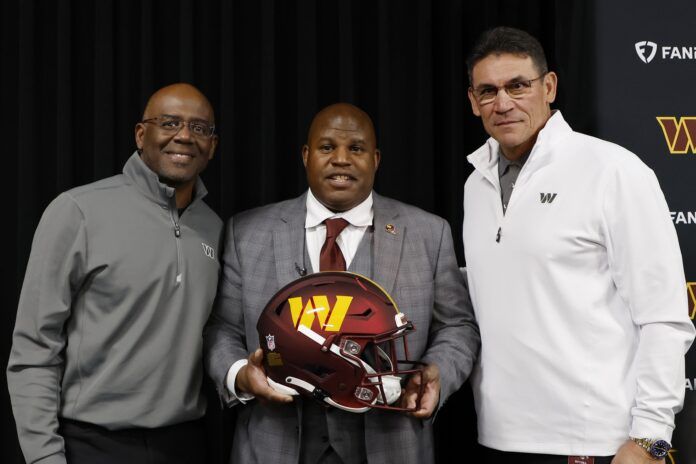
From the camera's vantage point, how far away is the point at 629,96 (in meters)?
2.49

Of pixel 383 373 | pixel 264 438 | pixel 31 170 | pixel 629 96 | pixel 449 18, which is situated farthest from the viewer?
pixel 449 18

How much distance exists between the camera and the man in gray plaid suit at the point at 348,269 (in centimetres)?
207

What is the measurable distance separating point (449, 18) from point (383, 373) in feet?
5.71

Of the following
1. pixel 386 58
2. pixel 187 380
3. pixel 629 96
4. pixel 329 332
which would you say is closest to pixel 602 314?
pixel 329 332

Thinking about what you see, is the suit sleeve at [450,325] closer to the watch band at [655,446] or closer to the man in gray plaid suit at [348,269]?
the man in gray plaid suit at [348,269]

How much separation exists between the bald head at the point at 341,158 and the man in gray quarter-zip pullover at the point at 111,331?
46 centimetres

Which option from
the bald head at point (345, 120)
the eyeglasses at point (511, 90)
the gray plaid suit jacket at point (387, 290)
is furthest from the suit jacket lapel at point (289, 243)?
the eyeglasses at point (511, 90)

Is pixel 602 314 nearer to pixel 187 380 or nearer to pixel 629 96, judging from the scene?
pixel 629 96

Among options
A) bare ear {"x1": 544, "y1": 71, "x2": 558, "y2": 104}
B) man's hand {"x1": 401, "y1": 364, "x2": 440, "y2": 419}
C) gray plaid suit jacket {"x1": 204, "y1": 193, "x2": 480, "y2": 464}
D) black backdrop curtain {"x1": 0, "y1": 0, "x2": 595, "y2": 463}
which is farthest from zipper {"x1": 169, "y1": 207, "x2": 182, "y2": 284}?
bare ear {"x1": 544, "y1": 71, "x2": 558, "y2": 104}

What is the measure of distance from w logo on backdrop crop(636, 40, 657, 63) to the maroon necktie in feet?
3.99

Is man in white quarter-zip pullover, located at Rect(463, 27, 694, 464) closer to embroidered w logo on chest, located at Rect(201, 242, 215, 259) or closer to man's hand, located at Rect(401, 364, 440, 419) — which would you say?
man's hand, located at Rect(401, 364, 440, 419)

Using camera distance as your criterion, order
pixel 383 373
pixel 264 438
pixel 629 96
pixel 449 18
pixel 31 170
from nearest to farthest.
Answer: pixel 383 373, pixel 264 438, pixel 629 96, pixel 31 170, pixel 449 18

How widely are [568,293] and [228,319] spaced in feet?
3.45

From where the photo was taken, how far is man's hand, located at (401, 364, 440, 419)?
2.00m
